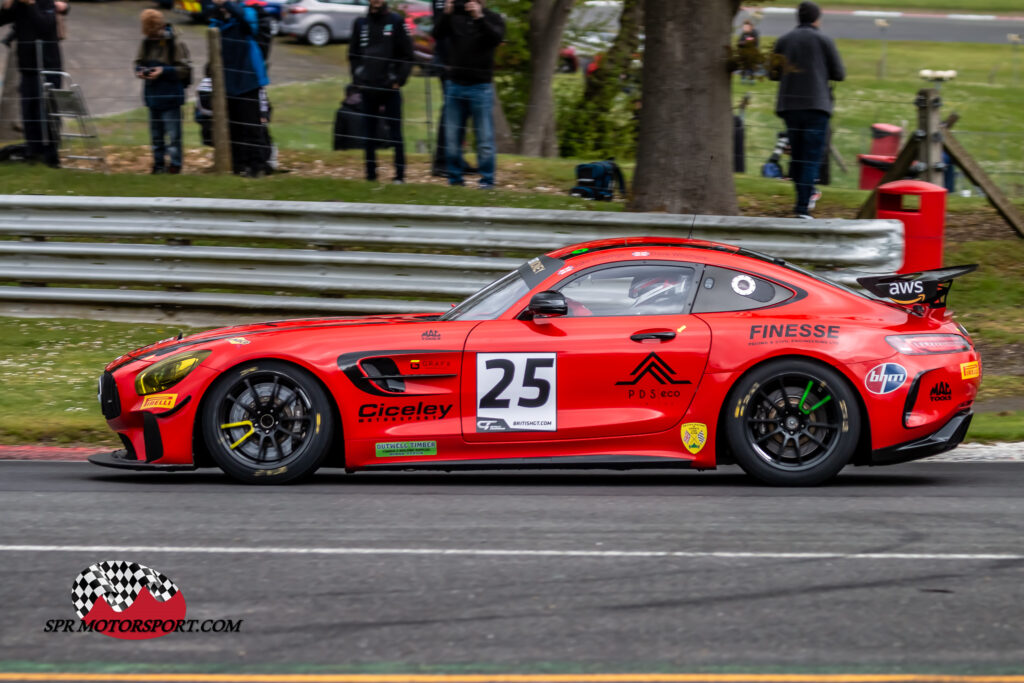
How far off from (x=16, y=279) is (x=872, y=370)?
813 cm

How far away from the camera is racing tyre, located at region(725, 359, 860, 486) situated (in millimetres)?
6969

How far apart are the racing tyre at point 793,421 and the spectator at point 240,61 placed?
8.27m

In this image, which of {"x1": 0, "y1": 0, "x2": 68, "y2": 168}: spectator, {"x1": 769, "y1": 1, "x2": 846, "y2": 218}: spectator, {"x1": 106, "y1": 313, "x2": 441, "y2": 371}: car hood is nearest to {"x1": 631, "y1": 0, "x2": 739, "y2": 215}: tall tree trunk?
{"x1": 769, "y1": 1, "x2": 846, "y2": 218}: spectator

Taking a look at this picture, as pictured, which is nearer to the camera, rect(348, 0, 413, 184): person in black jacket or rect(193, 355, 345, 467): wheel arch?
rect(193, 355, 345, 467): wheel arch

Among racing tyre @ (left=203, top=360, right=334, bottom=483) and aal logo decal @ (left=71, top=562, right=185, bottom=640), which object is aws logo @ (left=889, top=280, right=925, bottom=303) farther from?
aal logo decal @ (left=71, top=562, right=185, bottom=640)

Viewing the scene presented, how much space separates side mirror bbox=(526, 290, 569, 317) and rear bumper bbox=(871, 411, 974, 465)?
72.7 inches

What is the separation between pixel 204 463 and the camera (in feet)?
23.6

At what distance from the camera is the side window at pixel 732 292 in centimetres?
718

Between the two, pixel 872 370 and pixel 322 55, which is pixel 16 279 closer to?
pixel 872 370

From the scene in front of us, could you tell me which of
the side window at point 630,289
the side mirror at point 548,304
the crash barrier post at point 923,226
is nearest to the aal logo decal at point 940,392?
the side window at point 630,289

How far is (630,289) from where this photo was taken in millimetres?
7199

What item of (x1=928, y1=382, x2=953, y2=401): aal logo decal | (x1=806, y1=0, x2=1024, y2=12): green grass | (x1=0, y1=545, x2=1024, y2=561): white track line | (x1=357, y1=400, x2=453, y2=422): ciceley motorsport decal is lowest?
(x1=0, y1=545, x2=1024, y2=561): white track line

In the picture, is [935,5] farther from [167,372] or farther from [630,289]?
[167,372]

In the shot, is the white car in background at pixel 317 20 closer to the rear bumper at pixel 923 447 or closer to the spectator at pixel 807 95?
the spectator at pixel 807 95
